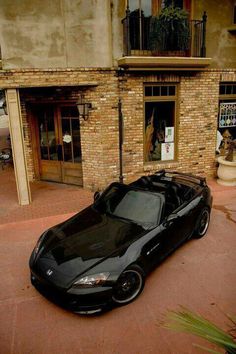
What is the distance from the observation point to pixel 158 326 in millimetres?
4086

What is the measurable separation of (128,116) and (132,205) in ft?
13.2

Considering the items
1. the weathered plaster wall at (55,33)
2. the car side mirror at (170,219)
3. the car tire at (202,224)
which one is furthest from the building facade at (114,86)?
the car side mirror at (170,219)

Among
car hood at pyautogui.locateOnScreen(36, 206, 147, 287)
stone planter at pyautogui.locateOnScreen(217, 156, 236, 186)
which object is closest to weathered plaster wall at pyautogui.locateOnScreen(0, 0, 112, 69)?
car hood at pyautogui.locateOnScreen(36, 206, 147, 287)

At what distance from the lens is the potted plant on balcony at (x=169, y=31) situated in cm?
791

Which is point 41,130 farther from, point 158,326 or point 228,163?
point 158,326

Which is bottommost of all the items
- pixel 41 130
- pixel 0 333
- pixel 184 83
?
pixel 0 333

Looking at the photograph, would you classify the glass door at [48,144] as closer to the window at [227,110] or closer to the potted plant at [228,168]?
the potted plant at [228,168]

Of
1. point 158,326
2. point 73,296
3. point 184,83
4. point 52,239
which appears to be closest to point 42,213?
point 52,239

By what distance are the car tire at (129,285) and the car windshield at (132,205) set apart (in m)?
0.86

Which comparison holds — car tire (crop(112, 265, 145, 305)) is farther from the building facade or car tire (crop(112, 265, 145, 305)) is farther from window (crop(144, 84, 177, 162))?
window (crop(144, 84, 177, 162))

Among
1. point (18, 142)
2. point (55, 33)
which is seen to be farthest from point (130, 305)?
point (55, 33)

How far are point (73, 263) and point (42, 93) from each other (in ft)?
21.3

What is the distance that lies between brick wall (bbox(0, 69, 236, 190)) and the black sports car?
2772mm

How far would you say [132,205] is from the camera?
5418mm
